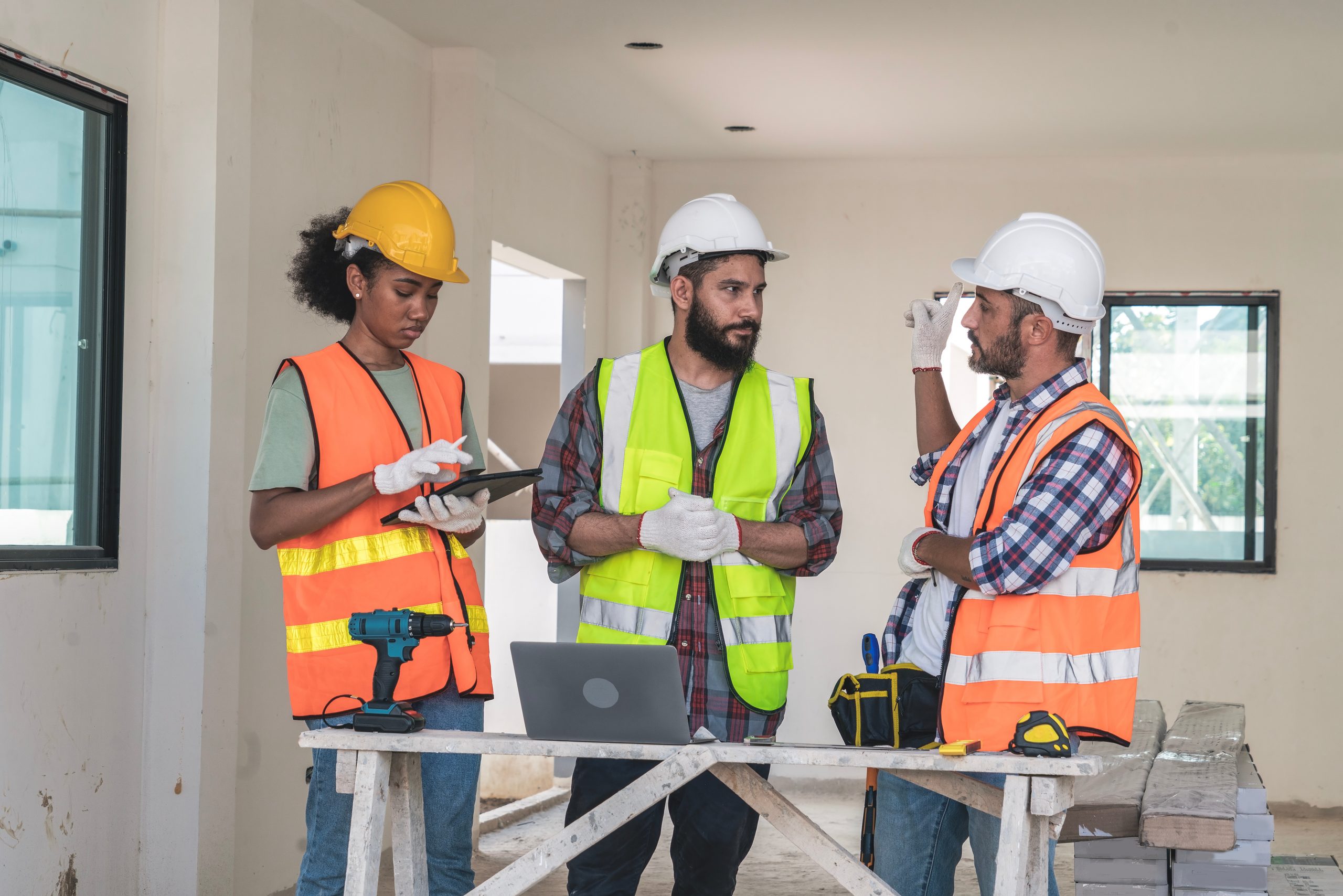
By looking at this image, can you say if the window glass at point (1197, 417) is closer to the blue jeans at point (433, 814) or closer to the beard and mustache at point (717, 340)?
the beard and mustache at point (717, 340)

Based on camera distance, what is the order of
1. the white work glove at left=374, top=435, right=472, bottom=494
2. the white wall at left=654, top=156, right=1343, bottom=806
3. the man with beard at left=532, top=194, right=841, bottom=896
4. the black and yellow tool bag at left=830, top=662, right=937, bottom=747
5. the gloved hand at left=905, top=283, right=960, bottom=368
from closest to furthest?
the black and yellow tool bag at left=830, top=662, right=937, bottom=747
the white work glove at left=374, top=435, right=472, bottom=494
the man with beard at left=532, top=194, right=841, bottom=896
the gloved hand at left=905, top=283, right=960, bottom=368
the white wall at left=654, top=156, right=1343, bottom=806

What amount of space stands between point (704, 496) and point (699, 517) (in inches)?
6.4

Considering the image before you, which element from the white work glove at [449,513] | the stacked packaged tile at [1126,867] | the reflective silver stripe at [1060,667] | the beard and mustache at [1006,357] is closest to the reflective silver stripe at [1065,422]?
the beard and mustache at [1006,357]

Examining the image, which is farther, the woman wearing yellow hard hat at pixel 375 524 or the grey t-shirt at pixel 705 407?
the grey t-shirt at pixel 705 407

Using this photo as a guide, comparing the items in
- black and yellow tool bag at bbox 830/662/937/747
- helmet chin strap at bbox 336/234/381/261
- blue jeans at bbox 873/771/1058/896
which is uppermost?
helmet chin strap at bbox 336/234/381/261

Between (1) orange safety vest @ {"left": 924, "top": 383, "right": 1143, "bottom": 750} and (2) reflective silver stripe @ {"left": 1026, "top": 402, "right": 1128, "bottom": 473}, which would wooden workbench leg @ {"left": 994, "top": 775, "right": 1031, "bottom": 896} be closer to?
(1) orange safety vest @ {"left": 924, "top": 383, "right": 1143, "bottom": 750}

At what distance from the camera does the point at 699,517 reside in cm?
236

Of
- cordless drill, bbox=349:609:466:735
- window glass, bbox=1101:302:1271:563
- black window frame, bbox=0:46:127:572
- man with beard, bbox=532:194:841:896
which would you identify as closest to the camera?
cordless drill, bbox=349:609:466:735

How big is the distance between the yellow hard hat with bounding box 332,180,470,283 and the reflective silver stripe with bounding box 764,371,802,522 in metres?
0.64

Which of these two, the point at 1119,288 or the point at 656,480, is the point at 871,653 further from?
the point at 1119,288

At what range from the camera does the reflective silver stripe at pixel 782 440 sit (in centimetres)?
256

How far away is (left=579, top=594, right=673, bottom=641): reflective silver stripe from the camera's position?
245cm

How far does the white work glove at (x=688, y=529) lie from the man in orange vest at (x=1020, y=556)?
A: 13.2 inches

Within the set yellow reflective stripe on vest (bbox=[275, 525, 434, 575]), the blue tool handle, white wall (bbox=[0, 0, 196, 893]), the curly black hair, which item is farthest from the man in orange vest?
white wall (bbox=[0, 0, 196, 893])
